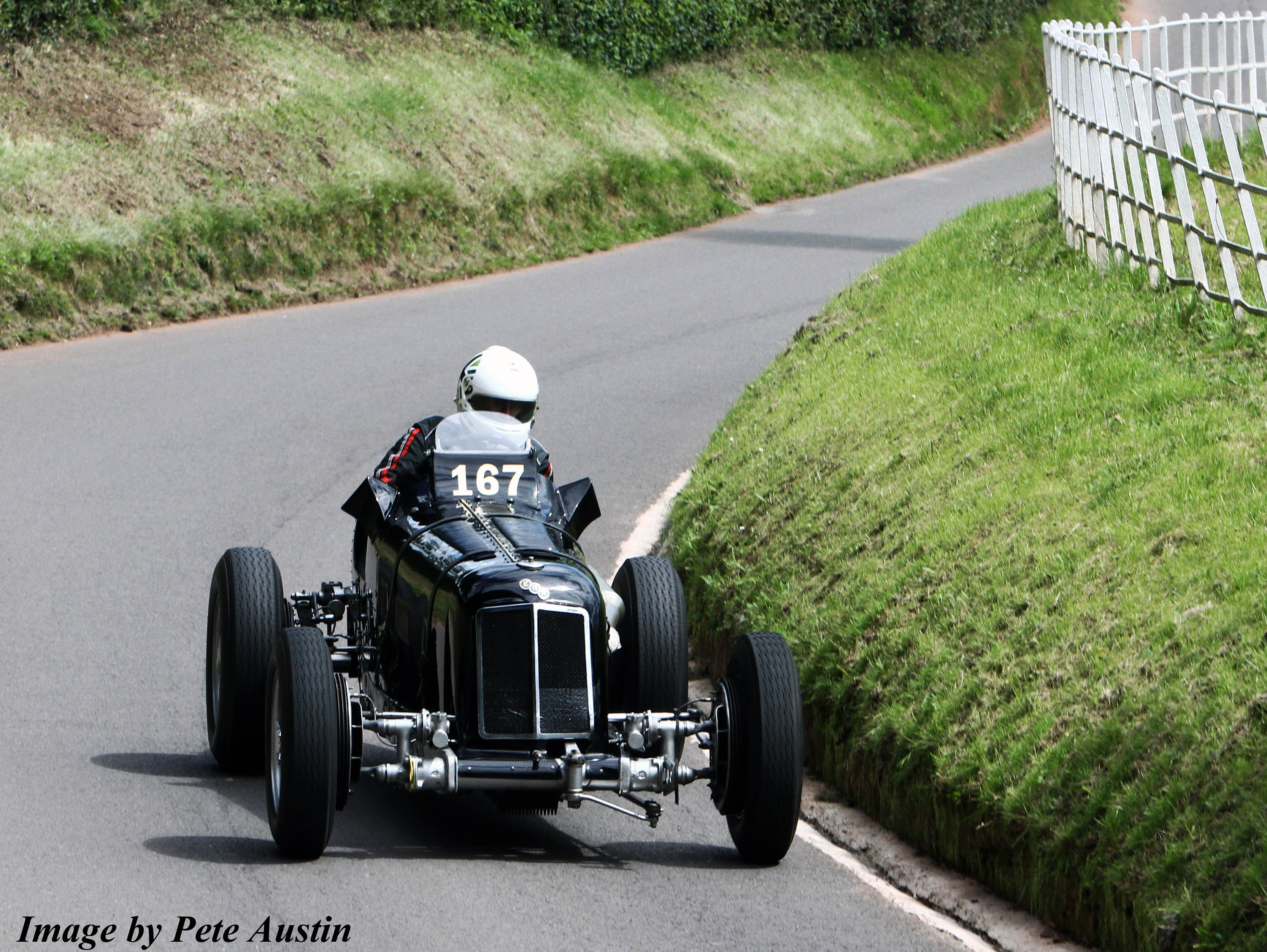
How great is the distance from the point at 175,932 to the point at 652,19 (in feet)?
77.4

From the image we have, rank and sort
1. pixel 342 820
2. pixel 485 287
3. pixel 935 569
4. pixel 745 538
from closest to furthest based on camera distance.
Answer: pixel 342 820, pixel 935 569, pixel 745 538, pixel 485 287

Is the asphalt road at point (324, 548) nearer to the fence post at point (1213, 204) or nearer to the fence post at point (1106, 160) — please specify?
the fence post at point (1106, 160)

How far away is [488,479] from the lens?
792cm

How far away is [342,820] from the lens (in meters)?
7.29

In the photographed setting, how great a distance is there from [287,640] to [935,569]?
3393mm

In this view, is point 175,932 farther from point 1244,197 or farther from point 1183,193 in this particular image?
point 1183,193

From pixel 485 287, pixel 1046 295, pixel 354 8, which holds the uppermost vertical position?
pixel 354 8

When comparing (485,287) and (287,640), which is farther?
(485,287)

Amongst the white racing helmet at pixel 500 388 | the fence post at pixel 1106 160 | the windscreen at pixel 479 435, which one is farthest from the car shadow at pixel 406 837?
the fence post at pixel 1106 160

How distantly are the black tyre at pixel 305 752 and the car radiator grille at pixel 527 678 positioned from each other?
0.57 m

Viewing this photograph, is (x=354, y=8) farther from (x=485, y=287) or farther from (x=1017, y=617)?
(x=1017, y=617)

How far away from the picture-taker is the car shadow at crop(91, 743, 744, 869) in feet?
22.4

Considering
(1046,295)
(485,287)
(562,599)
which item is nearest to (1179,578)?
(562,599)

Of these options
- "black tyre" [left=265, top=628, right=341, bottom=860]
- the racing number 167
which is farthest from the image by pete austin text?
the racing number 167
